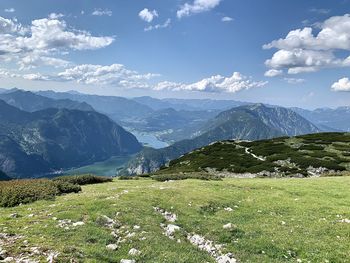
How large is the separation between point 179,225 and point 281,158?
63.8 meters

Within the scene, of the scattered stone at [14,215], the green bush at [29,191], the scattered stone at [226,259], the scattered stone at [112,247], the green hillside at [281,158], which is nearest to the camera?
the scattered stone at [112,247]

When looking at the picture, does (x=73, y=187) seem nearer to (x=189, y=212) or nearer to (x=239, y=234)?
(x=189, y=212)

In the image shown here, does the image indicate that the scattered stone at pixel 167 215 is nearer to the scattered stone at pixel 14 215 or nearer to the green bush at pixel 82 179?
the scattered stone at pixel 14 215

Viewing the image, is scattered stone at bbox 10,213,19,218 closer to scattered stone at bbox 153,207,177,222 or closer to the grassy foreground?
the grassy foreground

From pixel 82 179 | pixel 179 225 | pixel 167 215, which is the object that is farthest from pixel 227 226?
pixel 82 179

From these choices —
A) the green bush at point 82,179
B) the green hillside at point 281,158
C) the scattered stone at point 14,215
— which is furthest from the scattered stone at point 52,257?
the green hillside at point 281,158

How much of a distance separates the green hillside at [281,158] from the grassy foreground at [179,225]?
41495 millimetres

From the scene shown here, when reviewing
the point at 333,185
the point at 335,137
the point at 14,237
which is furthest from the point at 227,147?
the point at 14,237

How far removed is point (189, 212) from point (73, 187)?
40.5 ft

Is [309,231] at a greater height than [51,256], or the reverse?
[51,256]

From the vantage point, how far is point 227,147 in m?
109

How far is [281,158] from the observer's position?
259ft

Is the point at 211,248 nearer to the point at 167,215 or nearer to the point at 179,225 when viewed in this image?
the point at 179,225

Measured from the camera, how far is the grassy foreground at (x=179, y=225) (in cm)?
1510
